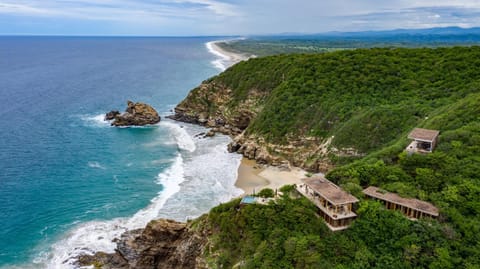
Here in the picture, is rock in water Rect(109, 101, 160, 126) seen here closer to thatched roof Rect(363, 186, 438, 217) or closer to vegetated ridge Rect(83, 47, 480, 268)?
vegetated ridge Rect(83, 47, 480, 268)

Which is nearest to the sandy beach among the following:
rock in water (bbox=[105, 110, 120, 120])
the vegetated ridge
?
the vegetated ridge

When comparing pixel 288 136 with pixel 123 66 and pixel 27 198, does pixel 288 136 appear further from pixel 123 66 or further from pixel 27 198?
pixel 123 66

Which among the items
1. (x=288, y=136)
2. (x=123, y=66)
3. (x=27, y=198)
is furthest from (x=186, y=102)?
(x=123, y=66)

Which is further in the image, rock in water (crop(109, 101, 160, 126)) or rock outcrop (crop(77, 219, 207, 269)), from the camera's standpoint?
rock in water (crop(109, 101, 160, 126))

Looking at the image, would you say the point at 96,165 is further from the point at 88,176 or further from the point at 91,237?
the point at 91,237

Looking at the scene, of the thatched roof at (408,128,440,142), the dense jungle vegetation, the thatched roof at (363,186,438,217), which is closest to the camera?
the dense jungle vegetation

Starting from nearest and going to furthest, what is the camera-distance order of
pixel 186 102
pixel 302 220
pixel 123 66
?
pixel 302 220, pixel 186 102, pixel 123 66

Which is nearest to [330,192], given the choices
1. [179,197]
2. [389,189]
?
[389,189]
